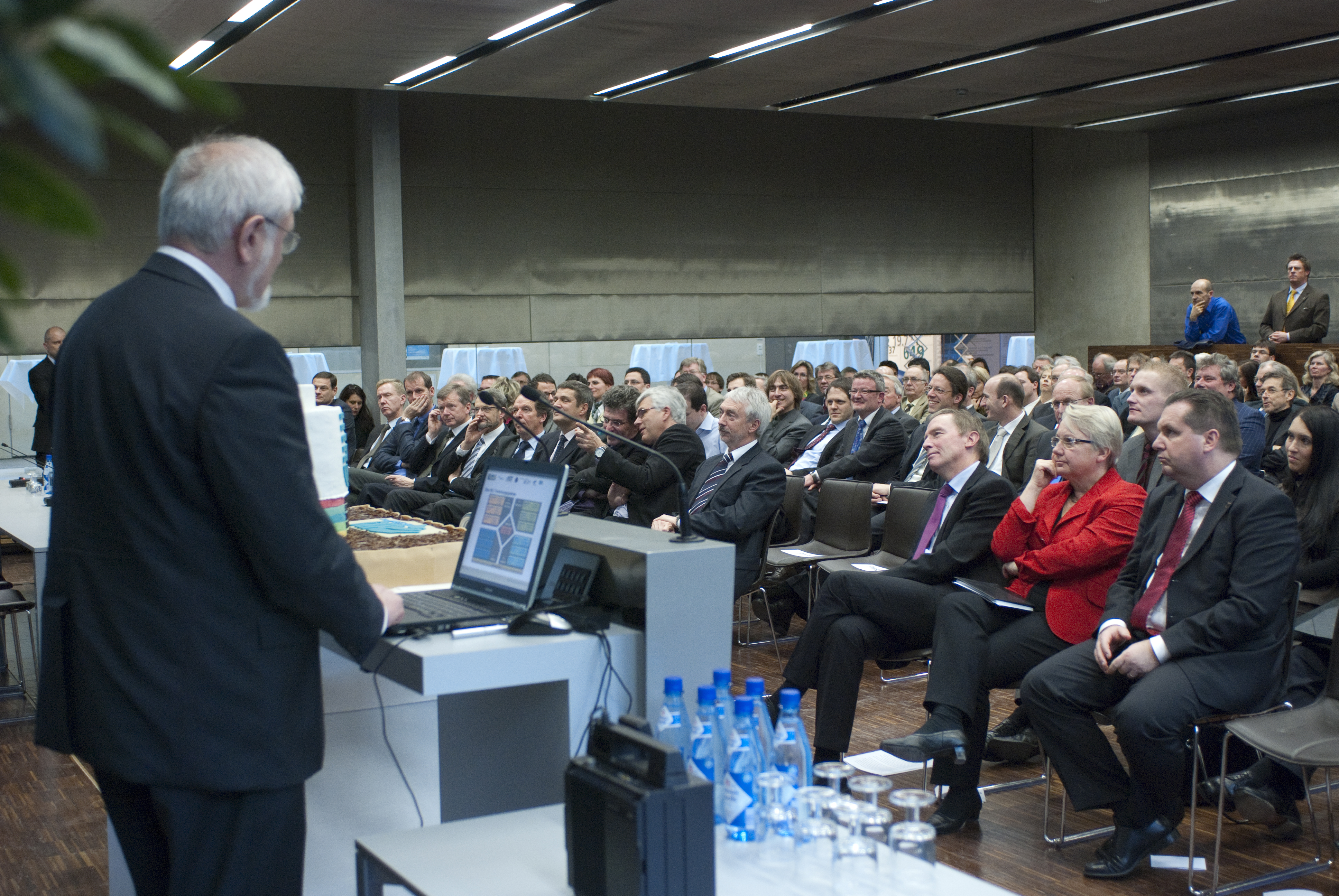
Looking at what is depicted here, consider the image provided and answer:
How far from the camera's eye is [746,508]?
4906 millimetres

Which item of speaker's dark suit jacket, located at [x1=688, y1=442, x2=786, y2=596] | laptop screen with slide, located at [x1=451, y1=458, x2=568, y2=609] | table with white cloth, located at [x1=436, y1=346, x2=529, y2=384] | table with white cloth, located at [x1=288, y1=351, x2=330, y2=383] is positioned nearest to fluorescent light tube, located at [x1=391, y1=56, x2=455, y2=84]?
table with white cloth, located at [x1=288, y1=351, x2=330, y2=383]

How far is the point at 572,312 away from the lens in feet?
43.8

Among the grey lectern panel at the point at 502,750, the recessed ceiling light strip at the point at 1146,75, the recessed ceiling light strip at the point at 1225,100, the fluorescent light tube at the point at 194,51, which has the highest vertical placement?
the recessed ceiling light strip at the point at 1225,100

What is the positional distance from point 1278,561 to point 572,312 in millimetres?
10697

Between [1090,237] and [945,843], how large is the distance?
13.0 meters

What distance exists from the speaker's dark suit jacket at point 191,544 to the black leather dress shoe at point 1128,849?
2.24m

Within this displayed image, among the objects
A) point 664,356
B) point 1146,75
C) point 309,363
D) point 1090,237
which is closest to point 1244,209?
point 1090,237

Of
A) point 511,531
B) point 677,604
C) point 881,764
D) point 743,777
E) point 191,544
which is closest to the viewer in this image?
point 191,544

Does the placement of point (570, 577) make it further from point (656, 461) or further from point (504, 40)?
point (504, 40)

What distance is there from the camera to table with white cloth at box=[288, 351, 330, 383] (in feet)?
39.7

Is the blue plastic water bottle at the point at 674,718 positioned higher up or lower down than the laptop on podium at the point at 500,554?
lower down

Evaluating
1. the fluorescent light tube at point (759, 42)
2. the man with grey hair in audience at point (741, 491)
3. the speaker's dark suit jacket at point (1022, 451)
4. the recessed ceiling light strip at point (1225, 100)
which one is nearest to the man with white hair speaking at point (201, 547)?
the man with grey hair in audience at point (741, 491)

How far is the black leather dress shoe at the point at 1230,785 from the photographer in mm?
3350

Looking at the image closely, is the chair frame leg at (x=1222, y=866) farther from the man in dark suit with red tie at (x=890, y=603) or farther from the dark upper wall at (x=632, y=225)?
the dark upper wall at (x=632, y=225)
